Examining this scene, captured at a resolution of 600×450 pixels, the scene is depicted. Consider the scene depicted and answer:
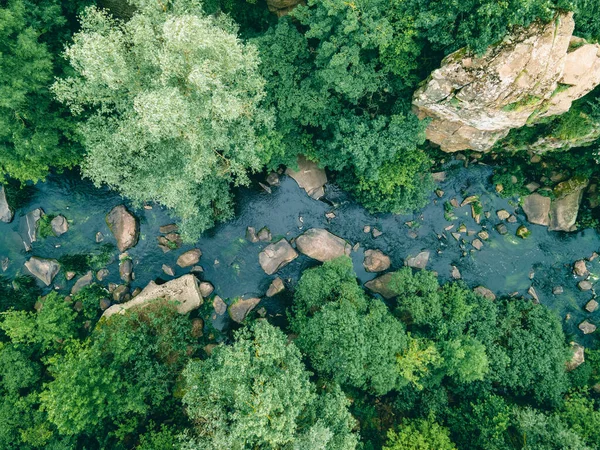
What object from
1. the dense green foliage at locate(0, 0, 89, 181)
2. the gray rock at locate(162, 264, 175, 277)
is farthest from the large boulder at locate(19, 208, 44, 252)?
the gray rock at locate(162, 264, 175, 277)

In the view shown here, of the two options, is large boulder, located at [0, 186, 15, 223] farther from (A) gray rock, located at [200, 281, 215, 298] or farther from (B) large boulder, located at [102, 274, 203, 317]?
(A) gray rock, located at [200, 281, 215, 298]

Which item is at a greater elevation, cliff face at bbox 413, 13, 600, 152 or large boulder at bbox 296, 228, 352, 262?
cliff face at bbox 413, 13, 600, 152

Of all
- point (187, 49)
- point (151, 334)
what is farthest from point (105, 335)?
point (187, 49)

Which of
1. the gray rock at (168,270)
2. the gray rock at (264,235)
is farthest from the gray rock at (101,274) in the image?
the gray rock at (264,235)

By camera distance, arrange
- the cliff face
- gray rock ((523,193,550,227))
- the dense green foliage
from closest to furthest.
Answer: the dense green foliage → the cliff face → gray rock ((523,193,550,227))

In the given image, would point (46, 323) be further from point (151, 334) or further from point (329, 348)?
point (329, 348)

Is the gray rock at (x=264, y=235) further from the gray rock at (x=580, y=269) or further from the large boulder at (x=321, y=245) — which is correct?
the gray rock at (x=580, y=269)

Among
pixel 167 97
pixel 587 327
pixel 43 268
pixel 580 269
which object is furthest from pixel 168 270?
pixel 587 327
